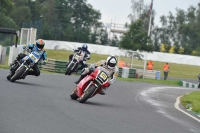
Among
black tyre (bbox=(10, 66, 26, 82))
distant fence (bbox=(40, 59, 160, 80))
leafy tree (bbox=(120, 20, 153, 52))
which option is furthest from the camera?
leafy tree (bbox=(120, 20, 153, 52))

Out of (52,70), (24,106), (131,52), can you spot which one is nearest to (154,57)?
(131,52)

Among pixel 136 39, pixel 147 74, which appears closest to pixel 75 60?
pixel 147 74

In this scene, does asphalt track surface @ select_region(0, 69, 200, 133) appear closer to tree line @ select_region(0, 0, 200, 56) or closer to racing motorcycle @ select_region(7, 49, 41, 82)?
racing motorcycle @ select_region(7, 49, 41, 82)

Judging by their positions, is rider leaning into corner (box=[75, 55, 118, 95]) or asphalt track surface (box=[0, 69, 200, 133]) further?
rider leaning into corner (box=[75, 55, 118, 95])

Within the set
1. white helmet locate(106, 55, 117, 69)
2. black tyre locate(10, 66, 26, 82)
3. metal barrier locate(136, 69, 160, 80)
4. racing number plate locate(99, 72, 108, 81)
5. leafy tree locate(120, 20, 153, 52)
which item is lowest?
metal barrier locate(136, 69, 160, 80)

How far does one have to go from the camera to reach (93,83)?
14.4 metres

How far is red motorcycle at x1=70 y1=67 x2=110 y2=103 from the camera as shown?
14242mm

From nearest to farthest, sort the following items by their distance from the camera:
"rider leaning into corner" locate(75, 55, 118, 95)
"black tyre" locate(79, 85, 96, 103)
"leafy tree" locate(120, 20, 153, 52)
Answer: "black tyre" locate(79, 85, 96, 103) < "rider leaning into corner" locate(75, 55, 118, 95) < "leafy tree" locate(120, 20, 153, 52)

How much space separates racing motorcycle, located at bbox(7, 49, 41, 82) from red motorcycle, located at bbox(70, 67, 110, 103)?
330 centimetres

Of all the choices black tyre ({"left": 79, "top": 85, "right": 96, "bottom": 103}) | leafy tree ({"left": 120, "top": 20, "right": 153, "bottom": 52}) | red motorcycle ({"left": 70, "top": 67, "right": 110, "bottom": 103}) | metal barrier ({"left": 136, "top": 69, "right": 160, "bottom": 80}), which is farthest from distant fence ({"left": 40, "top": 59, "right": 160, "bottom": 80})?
black tyre ({"left": 79, "top": 85, "right": 96, "bottom": 103})

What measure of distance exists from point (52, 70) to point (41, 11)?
227 feet

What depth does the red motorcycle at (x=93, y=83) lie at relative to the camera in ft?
46.7

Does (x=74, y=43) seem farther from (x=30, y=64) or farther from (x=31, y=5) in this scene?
(x=30, y=64)

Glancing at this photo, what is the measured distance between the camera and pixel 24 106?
38.2 feet
